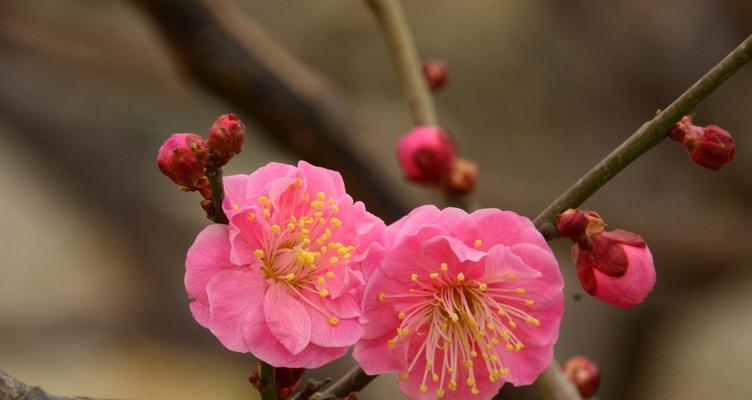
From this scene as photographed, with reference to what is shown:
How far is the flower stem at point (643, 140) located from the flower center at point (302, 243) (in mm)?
178

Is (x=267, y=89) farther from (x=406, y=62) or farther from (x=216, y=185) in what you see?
(x=216, y=185)

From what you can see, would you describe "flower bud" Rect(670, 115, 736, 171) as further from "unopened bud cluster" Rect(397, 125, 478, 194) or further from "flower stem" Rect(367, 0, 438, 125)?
"flower stem" Rect(367, 0, 438, 125)

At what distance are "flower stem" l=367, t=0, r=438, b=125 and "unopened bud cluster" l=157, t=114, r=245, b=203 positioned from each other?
31.6 inches

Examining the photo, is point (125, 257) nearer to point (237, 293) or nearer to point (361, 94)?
point (361, 94)

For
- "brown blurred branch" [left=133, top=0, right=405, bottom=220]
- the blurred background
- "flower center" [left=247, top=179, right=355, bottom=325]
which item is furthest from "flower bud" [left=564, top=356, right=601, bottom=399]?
the blurred background

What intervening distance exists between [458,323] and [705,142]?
0.88 feet

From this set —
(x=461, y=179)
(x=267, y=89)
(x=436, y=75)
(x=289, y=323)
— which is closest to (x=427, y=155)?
(x=461, y=179)

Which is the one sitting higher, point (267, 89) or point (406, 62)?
point (267, 89)

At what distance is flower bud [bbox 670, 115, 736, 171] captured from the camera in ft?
2.65

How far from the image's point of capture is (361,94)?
13.4 ft

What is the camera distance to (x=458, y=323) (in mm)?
851

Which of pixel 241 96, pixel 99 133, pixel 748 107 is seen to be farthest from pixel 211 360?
pixel 748 107

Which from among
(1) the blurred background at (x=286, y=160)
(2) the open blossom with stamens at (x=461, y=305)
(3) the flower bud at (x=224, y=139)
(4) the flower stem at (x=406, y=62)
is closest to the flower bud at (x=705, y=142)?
(2) the open blossom with stamens at (x=461, y=305)

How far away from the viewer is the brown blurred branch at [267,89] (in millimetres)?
2074
